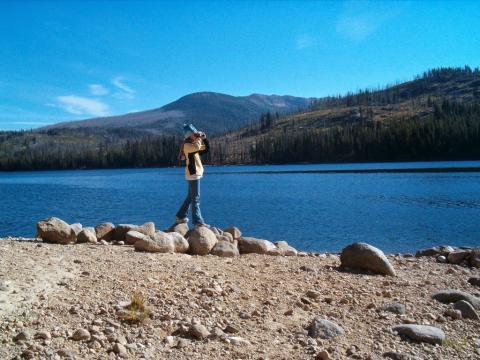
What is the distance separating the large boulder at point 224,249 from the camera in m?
13.1

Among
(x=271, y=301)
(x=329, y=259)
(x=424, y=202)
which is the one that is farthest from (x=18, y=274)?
(x=424, y=202)

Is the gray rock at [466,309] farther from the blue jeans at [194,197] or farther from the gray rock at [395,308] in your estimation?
the blue jeans at [194,197]

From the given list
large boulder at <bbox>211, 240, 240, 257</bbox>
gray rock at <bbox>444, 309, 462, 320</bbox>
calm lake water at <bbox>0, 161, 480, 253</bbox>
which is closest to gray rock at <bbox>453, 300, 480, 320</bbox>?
gray rock at <bbox>444, 309, 462, 320</bbox>

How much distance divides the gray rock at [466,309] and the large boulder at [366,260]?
277cm

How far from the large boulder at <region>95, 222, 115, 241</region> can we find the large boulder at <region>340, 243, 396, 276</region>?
7.60 meters

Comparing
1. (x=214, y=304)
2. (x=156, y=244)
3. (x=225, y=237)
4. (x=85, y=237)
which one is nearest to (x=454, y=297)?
(x=214, y=304)

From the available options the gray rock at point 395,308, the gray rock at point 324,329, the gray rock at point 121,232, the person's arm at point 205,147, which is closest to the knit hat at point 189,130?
the person's arm at point 205,147

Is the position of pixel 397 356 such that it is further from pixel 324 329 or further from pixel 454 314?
pixel 454 314

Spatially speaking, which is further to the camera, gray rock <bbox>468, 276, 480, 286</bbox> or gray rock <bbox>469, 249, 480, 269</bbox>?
gray rock <bbox>469, 249, 480, 269</bbox>

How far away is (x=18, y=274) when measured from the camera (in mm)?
9039

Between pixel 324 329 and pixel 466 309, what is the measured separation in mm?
3580

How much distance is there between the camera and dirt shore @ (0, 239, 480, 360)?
6891 mm

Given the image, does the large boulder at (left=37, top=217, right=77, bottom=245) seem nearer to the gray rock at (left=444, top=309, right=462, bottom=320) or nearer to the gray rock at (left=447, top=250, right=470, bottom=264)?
the gray rock at (left=444, top=309, right=462, bottom=320)

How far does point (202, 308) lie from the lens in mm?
8414
